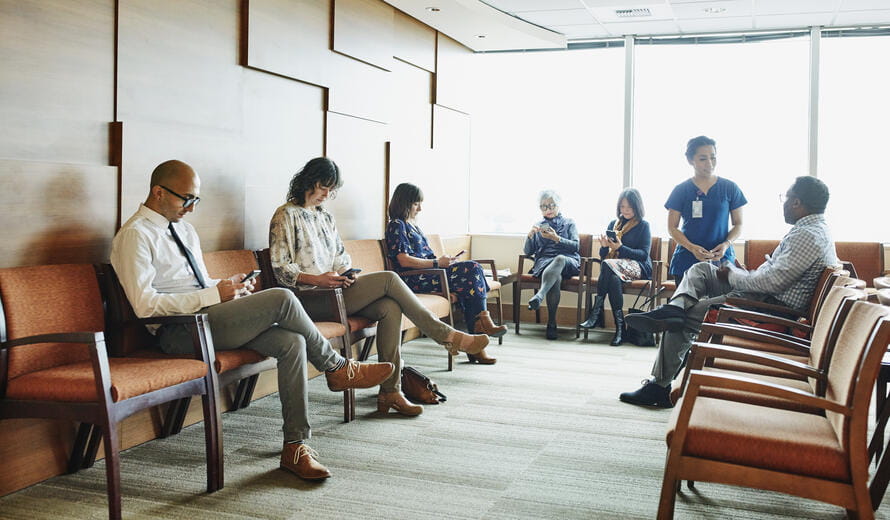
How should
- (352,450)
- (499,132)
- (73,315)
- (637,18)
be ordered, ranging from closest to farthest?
(73,315) → (352,450) → (637,18) → (499,132)

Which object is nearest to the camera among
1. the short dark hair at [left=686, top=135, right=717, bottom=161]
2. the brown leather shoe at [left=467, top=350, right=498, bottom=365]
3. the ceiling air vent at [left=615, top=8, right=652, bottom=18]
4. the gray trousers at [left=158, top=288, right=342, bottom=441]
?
the gray trousers at [left=158, top=288, right=342, bottom=441]

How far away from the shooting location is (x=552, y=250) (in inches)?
301

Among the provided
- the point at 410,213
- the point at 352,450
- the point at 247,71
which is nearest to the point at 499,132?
the point at 410,213

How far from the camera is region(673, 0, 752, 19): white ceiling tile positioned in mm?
6895

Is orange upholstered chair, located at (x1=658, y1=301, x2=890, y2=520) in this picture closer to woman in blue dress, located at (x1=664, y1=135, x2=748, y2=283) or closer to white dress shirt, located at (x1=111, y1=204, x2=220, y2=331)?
white dress shirt, located at (x1=111, y1=204, x2=220, y2=331)

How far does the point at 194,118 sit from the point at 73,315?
139cm

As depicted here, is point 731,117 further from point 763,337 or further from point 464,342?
point 763,337

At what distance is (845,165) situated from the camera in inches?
304

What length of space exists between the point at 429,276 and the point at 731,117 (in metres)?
3.89

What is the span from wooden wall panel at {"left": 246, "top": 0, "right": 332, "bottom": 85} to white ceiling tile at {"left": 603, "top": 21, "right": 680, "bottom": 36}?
3372 millimetres

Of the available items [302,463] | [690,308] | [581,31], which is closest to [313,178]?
[302,463]

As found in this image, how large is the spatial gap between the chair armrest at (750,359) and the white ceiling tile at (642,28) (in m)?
5.47

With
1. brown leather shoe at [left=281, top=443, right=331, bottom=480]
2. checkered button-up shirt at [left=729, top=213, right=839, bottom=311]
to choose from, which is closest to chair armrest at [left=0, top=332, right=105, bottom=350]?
brown leather shoe at [left=281, top=443, right=331, bottom=480]

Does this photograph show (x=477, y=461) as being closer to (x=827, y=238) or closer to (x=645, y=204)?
(x=827, y=238)
